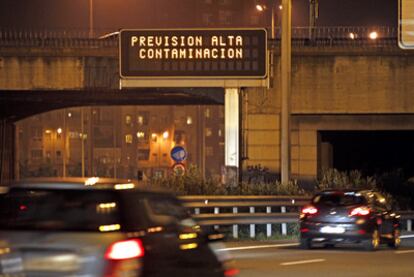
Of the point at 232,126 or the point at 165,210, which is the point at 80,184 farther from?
the point at 232,126

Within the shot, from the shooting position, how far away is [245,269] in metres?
15.0

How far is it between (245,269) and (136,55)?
48.3ft

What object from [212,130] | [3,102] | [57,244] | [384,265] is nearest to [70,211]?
[57,244]

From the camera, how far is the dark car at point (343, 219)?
1947 centimetres

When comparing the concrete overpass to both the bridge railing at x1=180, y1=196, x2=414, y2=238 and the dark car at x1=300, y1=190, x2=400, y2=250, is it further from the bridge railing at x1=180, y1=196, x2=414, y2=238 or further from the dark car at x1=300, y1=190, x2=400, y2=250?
the dark car at x1=300, y1=190, x2=400, y2=250

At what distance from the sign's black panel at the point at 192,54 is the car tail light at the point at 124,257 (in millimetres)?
20593

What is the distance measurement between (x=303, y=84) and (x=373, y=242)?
43.3ft

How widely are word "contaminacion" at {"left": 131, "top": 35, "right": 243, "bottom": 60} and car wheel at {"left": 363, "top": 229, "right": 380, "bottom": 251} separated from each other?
10.1 metres

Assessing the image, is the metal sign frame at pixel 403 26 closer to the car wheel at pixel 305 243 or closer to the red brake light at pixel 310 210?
the red brake light at pixel 310 210

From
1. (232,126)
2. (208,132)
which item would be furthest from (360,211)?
(208,132)

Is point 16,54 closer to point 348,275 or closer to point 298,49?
point 298,49

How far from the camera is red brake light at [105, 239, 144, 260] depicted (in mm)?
7664

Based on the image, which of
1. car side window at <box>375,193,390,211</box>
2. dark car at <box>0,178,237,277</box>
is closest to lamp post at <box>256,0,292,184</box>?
car side window at <box>375,193,390,211</box>

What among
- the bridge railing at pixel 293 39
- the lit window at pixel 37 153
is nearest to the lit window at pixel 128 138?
the lit window at pixel 37 153
